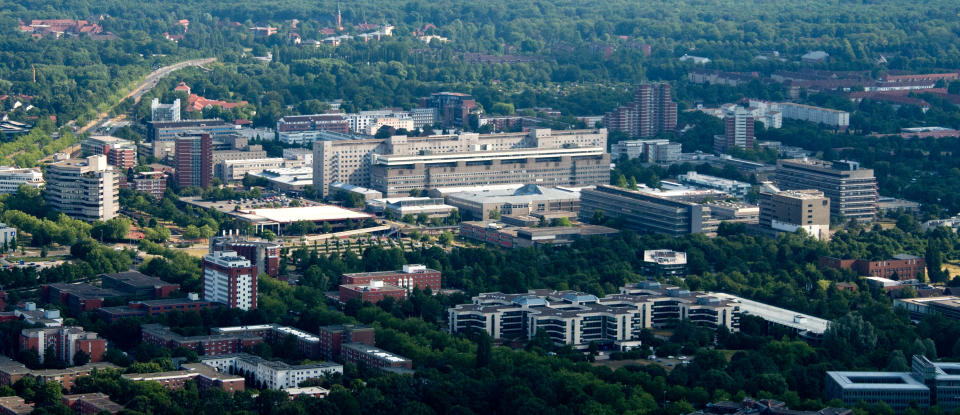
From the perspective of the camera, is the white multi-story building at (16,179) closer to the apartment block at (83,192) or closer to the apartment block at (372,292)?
the apartment block at (83,192)

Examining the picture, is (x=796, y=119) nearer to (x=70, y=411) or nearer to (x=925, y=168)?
(x=925, y=168)

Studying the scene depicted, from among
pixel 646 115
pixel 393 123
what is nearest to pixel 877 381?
pixel 646 115

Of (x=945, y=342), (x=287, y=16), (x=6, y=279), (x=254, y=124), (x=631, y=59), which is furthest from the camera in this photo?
(x=287, y=16)

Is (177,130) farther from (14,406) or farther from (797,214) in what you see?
(14,406)

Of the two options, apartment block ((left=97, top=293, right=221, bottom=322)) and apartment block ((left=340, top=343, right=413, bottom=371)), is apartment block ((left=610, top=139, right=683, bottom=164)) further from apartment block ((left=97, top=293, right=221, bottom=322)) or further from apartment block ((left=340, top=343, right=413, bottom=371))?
→ apartment block ((left=340, top=343, right=413, bottom=371))

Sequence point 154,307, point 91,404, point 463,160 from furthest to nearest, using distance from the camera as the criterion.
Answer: point 463,160 < point 154,307 < point 91,404

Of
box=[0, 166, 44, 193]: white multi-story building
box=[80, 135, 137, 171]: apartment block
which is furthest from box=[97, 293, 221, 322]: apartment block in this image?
box=[80, 135, 137, 171]: apartment block

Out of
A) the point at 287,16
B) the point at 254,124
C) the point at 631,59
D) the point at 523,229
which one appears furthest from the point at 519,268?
the point at 287,16
